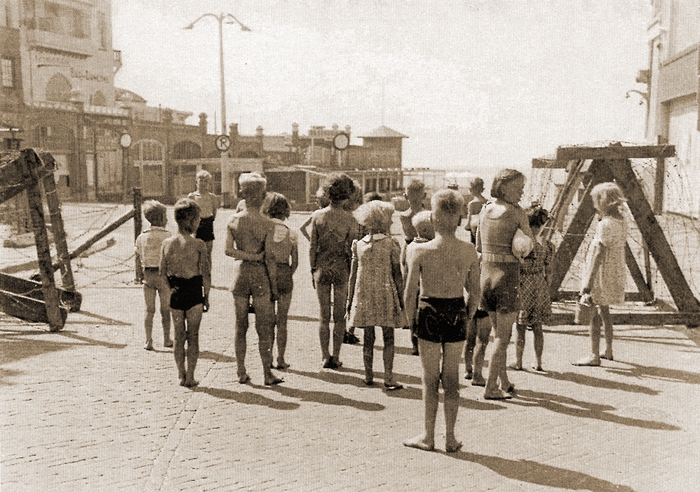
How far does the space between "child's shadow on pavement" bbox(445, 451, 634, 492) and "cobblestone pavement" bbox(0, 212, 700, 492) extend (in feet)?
0.04

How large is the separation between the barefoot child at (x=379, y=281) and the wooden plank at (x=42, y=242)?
13.5 ft

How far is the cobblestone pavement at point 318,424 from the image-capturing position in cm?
445

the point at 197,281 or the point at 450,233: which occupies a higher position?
the point at 450,233

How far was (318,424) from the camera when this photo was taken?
540 cm

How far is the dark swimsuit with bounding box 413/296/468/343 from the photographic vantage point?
475 centimetres

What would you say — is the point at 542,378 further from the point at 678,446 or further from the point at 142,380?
the point at 142,380

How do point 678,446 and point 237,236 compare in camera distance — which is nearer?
point 678,446

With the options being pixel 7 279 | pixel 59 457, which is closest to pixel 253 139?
pixel 7 279

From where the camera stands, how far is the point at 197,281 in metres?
6.35

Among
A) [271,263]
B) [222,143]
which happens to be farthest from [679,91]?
[271,263]

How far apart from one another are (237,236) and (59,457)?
231 centimetres

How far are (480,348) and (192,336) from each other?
2524 millimetres

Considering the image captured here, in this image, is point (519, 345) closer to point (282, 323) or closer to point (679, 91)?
point (282, 323)

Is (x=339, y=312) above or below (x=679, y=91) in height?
below
